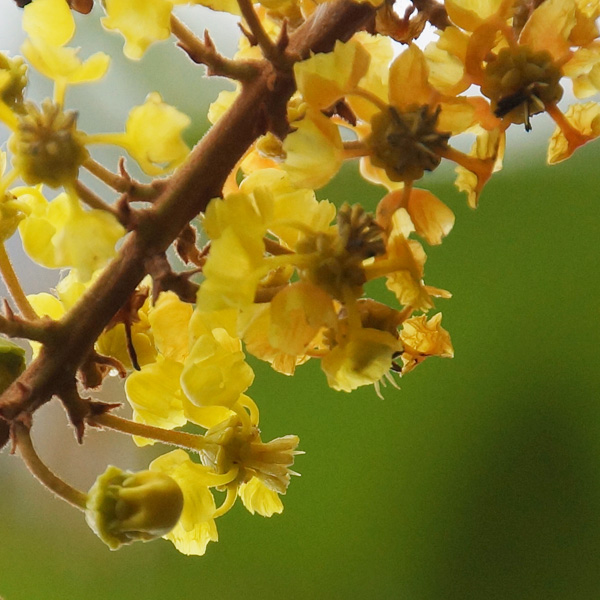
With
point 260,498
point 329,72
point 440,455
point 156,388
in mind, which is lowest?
point 440,455

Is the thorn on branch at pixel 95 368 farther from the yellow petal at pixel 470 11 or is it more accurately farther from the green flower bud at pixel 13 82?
the yellow petal at pixel 470 11

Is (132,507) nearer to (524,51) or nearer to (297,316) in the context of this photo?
Result: (297,316)

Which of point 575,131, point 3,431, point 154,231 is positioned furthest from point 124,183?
point 575,131

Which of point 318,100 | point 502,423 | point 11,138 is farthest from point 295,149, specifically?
point 502,423

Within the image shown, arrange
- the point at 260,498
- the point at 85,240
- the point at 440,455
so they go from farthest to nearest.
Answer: the point at 440,455
the point at 260,498
the point at 85,240

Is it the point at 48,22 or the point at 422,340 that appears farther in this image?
the point at 422,340

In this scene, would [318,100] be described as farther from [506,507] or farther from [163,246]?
[506,507]
